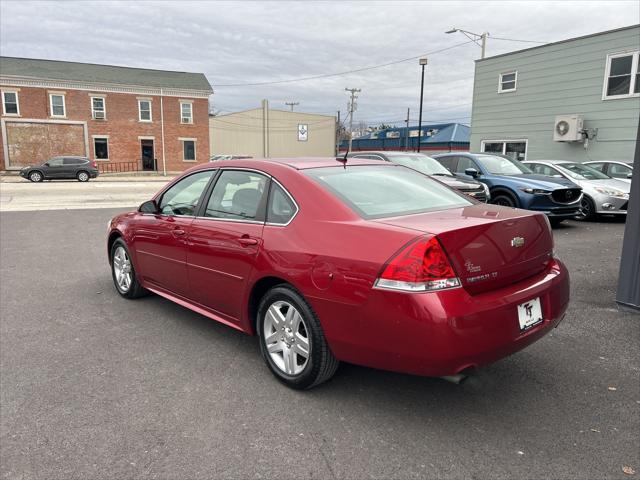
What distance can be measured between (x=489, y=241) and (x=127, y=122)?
42317 mm

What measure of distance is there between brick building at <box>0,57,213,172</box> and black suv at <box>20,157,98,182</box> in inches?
351

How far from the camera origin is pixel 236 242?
3633 millimetres

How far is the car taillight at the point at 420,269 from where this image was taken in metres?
2.63

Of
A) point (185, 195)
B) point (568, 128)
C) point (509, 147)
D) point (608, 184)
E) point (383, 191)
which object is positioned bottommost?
point (608, 184)

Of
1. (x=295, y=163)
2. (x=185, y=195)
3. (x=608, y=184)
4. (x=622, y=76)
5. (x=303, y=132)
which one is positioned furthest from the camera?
(x=303, y=132)

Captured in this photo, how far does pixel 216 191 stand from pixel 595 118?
687 inches

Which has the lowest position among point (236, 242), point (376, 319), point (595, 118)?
point (376, 319)

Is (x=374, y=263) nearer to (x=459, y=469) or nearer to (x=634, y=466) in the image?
(x=459, y=469)

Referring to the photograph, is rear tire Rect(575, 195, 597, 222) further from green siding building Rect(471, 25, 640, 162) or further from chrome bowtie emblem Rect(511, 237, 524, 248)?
chrome bowtie emblem Rect(511, 237, 524, 248)

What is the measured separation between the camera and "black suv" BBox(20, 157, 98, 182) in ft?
98.0

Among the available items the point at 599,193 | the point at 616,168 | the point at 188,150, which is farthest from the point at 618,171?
the point at 188,150

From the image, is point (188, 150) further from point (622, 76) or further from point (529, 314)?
point (529, 314)

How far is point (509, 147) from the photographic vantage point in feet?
68.6

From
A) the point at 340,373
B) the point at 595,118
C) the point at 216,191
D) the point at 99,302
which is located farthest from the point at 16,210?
the point at 595,118
